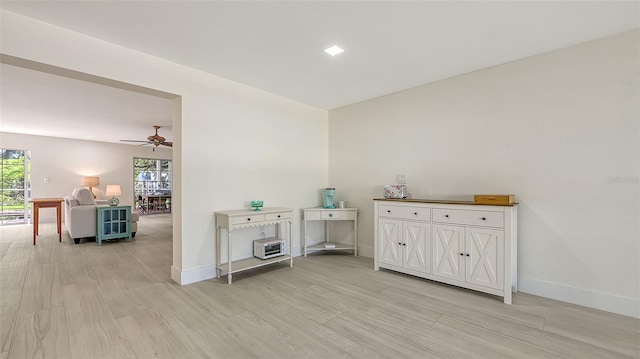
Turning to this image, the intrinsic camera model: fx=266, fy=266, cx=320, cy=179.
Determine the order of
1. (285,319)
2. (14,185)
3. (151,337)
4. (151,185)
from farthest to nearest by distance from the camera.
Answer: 1. (151,185)
2. (14,185)
3. (285,319)
4. (151,337)

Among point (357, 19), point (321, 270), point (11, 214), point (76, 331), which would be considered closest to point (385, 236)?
point (321, 270)

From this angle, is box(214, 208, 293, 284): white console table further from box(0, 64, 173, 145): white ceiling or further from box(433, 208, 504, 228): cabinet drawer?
box(0, 64, 173, 145): white ceiling

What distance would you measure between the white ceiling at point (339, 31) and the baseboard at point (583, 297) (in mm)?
2381

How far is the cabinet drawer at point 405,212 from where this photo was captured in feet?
10.3

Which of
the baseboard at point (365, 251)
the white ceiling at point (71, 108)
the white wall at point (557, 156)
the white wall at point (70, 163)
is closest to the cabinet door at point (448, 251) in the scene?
the white wall at point (557, 156)

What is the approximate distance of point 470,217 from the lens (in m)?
2.80

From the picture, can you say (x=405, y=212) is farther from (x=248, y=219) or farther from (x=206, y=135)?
(x=206, y=135)

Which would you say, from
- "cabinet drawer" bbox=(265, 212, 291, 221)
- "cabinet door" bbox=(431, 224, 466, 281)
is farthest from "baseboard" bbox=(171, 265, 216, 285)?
"cabinet door" bbox=(431, 224, 466, 281)

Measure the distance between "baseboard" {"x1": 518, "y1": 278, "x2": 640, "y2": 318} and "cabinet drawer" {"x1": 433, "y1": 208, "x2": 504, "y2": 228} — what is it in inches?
32.2

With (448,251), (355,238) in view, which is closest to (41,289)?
(355,238)

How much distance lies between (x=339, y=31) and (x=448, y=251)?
2510 mm

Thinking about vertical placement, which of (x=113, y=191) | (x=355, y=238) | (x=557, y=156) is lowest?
(x=355, y=238)

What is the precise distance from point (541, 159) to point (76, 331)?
14.7 ft

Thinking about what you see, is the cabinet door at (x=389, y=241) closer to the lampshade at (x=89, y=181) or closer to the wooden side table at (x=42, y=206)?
the wooden side table at (x=42, y=206)
